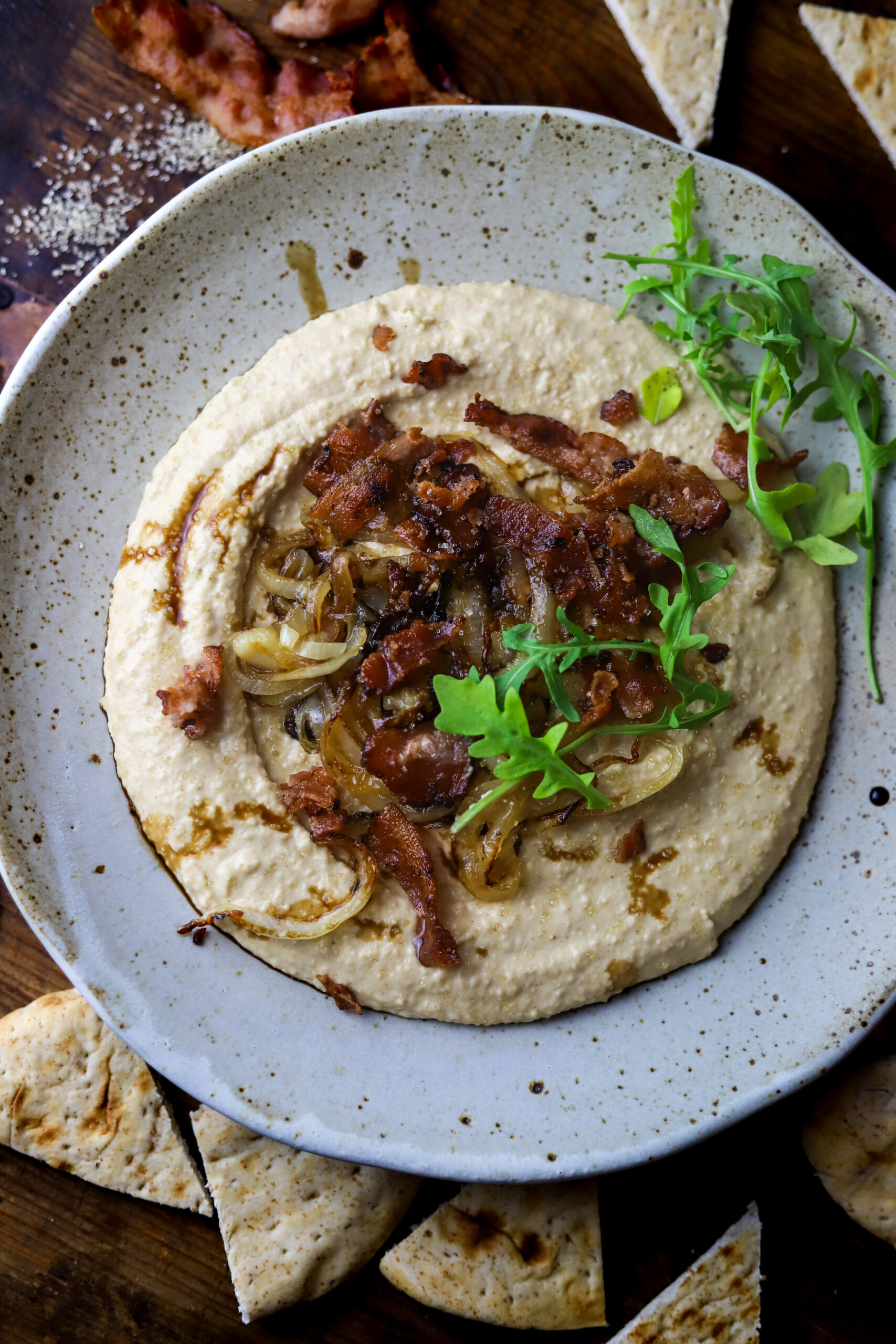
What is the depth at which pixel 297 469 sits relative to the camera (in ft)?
11.0

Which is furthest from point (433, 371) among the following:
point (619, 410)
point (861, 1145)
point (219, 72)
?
point (861, 1145)

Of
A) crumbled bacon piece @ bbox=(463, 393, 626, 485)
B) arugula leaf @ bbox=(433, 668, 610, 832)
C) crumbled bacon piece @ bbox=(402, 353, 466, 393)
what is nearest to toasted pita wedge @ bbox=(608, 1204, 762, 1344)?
arugula leaf @ bbox=(433, 668, 610, 832)

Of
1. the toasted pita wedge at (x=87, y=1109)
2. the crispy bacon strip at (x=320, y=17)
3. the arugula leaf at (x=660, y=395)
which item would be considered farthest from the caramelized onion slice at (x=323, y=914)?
the crispy bacon strip at (x=320, y=17)

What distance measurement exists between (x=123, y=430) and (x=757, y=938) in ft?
10.3

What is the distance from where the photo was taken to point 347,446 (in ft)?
10.7

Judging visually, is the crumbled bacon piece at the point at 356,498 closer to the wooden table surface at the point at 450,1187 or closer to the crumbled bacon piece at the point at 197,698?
the crumbled bacon piece at the point at 197,698

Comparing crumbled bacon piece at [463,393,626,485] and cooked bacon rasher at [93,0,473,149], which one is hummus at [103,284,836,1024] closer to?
crumbled bacon piece at [463,393,626,485]

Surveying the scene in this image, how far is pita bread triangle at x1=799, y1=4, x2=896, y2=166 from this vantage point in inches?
155

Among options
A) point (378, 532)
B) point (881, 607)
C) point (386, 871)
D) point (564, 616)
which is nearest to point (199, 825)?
point (386, 871)

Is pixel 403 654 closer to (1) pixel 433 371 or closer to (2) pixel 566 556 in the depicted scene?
(2) pixel 566 556

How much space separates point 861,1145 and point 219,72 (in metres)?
5.12

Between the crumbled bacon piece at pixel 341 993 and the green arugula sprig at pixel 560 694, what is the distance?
2.48 ft

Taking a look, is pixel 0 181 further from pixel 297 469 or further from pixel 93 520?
pixel 297 469

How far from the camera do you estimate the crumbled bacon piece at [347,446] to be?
3270 millimetres
